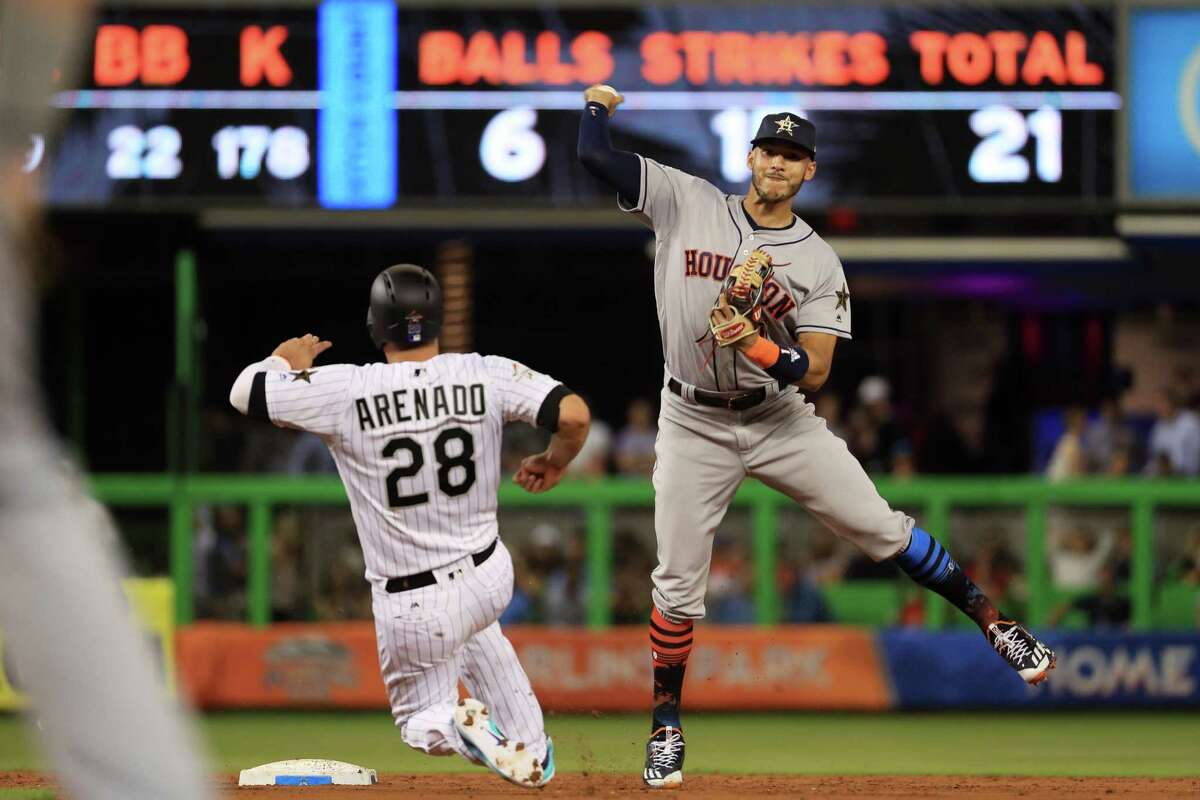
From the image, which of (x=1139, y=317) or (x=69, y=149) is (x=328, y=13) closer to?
(x=69, y=149)

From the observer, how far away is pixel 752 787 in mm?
5973

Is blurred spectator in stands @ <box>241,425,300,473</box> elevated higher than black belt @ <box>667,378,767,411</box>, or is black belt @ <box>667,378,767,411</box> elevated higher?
black belt @ <box>667,378,767,411</box>

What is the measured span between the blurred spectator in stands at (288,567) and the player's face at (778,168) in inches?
219

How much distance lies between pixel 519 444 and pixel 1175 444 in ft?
13.6

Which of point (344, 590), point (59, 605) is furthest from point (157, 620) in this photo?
point (59, 605)

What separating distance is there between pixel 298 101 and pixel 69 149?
1233 mm

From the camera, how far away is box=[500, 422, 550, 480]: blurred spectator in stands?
1073 centimetres

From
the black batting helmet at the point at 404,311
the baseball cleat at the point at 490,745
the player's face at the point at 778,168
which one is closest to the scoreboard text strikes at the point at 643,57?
the player's face at the point at 778,168

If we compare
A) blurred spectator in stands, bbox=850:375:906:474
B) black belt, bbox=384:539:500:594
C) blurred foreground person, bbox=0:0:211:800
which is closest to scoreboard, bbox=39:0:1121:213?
blurred spectator in stands, bbox=850:375:906:474

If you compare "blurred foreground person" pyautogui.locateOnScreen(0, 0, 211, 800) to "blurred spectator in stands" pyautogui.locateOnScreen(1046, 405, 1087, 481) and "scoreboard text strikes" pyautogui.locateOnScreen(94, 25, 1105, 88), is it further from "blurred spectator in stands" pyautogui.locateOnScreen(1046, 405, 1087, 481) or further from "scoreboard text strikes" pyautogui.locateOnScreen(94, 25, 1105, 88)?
"blurred spectator in stands" pyautogui.locateOnScreen(1046, 405, 1087, 481)

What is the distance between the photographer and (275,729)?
31.3 feet

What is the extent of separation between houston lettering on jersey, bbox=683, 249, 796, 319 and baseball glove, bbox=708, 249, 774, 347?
A: 21cm

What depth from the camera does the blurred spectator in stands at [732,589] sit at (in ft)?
35.1

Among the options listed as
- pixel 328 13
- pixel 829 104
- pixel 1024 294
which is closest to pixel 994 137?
pixel 829 104
